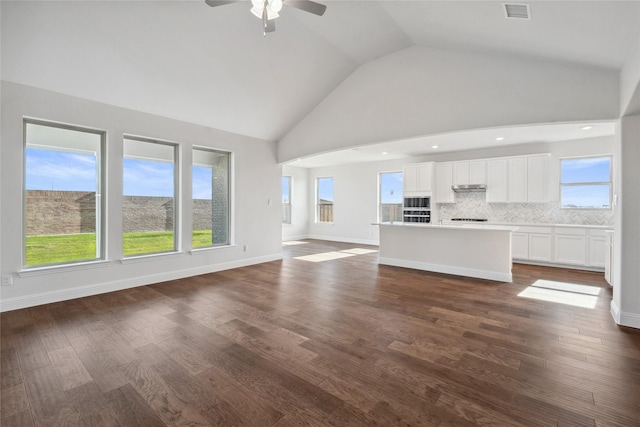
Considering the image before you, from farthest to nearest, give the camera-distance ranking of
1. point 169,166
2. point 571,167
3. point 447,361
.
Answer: point 571,167 → point 169,166 → point 447,361

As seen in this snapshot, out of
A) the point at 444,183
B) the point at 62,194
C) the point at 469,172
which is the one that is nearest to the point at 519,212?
the point at 469,172

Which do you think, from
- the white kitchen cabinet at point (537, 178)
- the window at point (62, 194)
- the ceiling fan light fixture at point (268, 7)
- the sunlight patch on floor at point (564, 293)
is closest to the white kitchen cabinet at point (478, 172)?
the white kitchen cabinet at point (537, 178)

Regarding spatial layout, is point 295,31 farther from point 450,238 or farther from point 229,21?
point 450,238

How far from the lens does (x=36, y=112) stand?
3645 millimetres

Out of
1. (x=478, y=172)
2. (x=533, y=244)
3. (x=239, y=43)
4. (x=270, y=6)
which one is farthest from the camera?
(x=478, y=172)

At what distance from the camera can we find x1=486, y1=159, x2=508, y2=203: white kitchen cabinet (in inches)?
270

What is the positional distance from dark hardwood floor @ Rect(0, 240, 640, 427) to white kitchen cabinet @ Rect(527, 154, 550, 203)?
2960mm

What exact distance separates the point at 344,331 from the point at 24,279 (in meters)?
3.98

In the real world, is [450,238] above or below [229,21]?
below

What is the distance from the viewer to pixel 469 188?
7.28 meters

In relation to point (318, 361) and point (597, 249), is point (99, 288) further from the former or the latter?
point (597, 249)

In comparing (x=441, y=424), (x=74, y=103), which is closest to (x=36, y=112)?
(x=74, y=103)

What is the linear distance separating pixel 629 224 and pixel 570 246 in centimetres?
342

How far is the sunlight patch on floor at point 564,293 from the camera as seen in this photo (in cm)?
393
